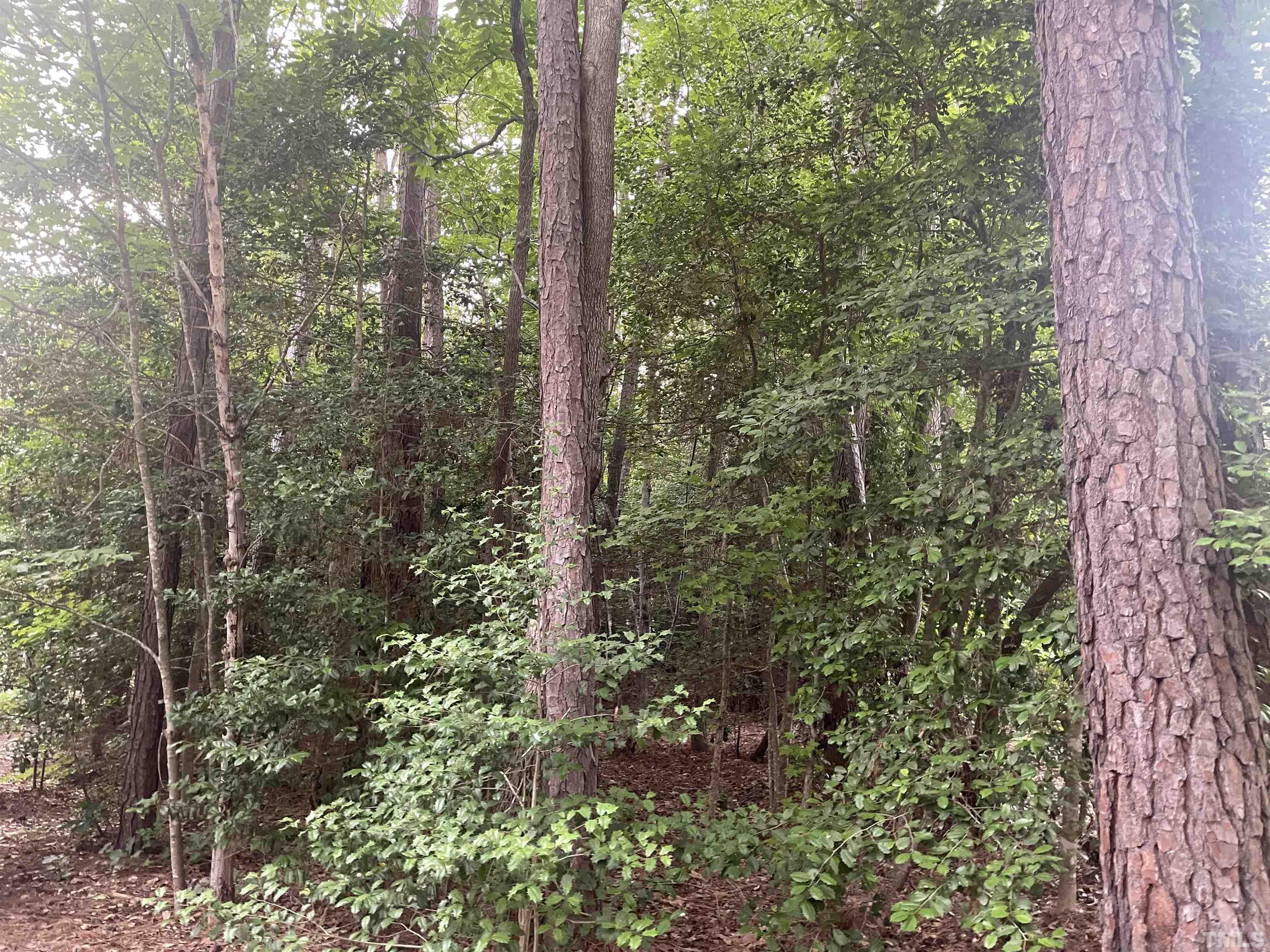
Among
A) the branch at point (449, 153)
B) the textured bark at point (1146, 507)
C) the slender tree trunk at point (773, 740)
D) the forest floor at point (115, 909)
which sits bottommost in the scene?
the forest floor at point (115, 909)

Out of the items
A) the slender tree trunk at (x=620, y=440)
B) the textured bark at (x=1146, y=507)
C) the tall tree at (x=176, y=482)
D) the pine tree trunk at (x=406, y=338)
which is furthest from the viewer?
the slender tree trunk at (x=620, y=440)

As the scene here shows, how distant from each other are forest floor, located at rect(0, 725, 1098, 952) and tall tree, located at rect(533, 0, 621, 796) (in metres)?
0.99

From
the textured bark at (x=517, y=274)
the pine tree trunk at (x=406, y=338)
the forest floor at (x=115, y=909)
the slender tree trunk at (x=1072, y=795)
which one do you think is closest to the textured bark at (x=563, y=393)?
the forest floor at (x=115, y=909)

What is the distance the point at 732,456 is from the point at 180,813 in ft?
15.2

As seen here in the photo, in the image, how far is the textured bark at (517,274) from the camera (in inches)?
257

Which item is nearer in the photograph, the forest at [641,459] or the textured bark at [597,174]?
the forest at [641,459]

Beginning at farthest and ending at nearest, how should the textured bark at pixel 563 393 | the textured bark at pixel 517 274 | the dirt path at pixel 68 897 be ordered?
the textured bark at pixel 517 274 < the dirt path at pixel 68 897 < the textured bark at pixel 563 393

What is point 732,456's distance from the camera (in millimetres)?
6508

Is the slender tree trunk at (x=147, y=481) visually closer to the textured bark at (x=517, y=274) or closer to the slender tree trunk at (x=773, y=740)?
the textured bark at (x=517, y=274)

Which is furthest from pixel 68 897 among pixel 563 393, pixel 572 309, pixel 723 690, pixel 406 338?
pixel 572 309

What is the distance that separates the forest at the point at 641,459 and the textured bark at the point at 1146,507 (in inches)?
0.6

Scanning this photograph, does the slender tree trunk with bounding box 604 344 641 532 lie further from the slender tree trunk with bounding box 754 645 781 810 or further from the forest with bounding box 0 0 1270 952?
the slender tree trunk with bounding box 754 645 781 810

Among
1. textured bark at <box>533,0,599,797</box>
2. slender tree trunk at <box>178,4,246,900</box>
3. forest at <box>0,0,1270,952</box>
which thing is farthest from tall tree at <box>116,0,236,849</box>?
textured bark at <box>533,0,599,797</box>

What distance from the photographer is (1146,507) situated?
101 inches
